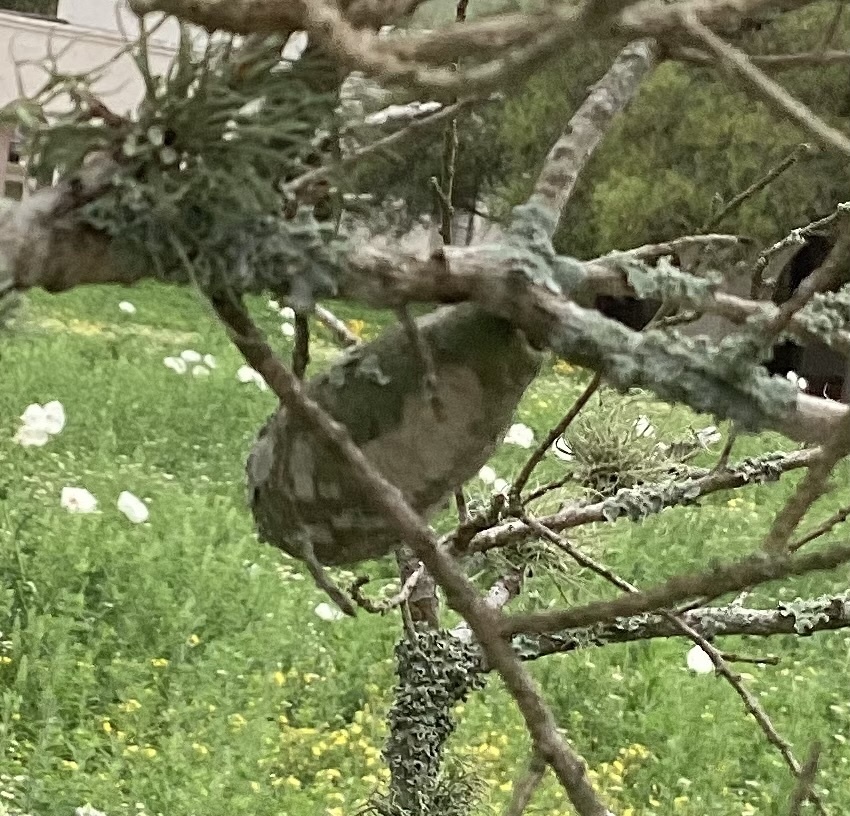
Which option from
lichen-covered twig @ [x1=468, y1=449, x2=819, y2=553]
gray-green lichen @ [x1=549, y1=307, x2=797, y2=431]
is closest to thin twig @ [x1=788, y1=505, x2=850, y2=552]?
lichen-covered twig @ [x1=468, y1=449, x2=819, y2=553]

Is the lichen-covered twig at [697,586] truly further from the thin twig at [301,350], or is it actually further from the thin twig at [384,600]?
the thin twig at [384,600]

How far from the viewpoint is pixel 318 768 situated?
1240 millimetres

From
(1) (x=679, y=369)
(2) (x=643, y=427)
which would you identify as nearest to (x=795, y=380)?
(1) (x=679, y=369)

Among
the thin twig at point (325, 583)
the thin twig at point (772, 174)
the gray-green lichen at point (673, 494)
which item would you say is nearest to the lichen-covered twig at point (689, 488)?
the gray-green lichen at point (673, 494)

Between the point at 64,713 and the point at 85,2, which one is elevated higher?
the point at 85,2

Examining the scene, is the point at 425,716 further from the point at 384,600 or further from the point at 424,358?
the point at 424,358

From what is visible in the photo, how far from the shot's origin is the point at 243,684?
1329 millimetres

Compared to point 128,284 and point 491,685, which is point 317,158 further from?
point 491,685

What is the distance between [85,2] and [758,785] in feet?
5.90

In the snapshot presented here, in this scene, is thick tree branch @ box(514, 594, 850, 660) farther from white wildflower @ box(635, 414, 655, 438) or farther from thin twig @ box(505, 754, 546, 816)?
thin twig @ box(505, 754, 546, 816)

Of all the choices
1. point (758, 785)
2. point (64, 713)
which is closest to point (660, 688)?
point (758, 785)

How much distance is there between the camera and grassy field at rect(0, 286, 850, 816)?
1145 millimetres

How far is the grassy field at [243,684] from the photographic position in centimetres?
114

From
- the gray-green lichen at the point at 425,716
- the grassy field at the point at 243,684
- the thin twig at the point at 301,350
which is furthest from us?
the grassy field at the point at 243,684
